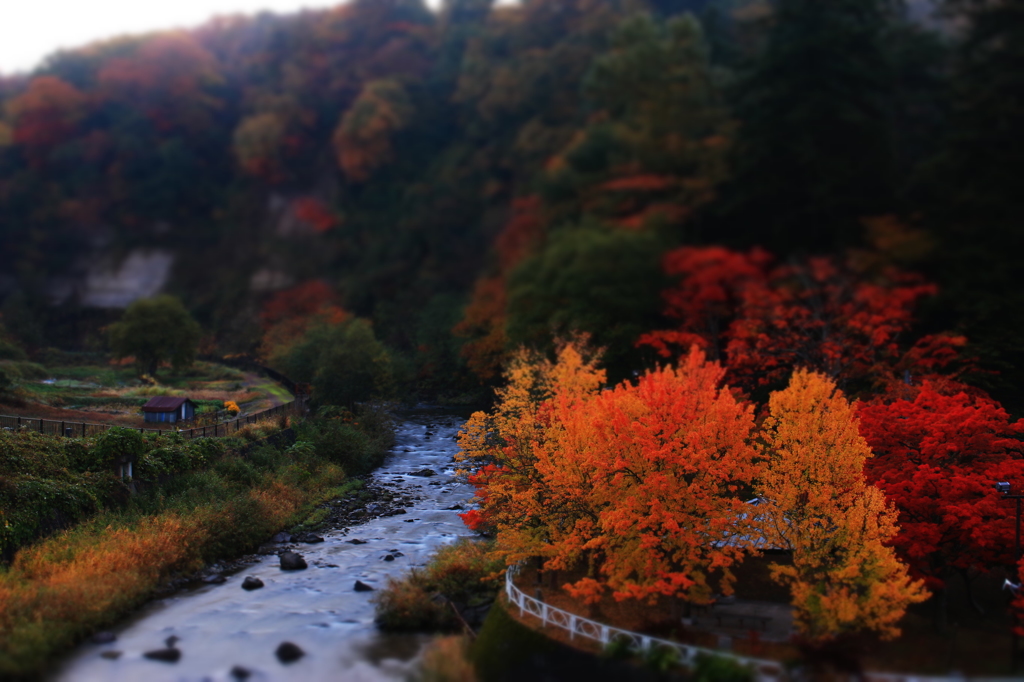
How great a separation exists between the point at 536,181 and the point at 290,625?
37040mm

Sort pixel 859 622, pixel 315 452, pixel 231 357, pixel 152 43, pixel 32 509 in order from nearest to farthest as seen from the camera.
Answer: pixel 859 622 → pixel 32 509 → pixel 315 452 → pixel 231 357 → pixel 152 43

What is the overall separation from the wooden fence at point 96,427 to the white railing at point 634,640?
70.5 feet

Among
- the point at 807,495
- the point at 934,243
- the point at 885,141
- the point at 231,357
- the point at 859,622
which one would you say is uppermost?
the point at 885,141

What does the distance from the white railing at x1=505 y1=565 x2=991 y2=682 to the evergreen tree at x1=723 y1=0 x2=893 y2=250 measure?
24700 mm

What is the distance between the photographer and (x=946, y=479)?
23781 mm

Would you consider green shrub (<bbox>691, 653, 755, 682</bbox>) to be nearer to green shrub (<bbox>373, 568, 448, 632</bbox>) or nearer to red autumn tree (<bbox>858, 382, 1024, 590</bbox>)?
red autumn tree (<bbox>858, 382, 1024, 590</bbox>)

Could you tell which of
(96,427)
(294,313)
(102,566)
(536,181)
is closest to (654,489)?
(102,566)

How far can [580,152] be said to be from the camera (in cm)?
4972

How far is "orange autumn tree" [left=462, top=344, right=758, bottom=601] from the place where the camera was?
871 inches

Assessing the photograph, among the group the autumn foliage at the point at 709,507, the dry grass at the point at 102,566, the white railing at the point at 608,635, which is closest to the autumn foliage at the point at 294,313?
the dry grass at the point at 102,566

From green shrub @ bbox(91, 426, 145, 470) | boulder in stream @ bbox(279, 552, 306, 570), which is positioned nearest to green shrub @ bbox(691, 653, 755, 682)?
boulder in stream @ bbox(279, 552, 306, 570)

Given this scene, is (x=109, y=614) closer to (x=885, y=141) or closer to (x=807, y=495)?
(x=807, y=495)

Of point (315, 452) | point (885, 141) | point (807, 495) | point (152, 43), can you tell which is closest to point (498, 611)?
point (807, 495)

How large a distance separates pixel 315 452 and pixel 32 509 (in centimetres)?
1861
